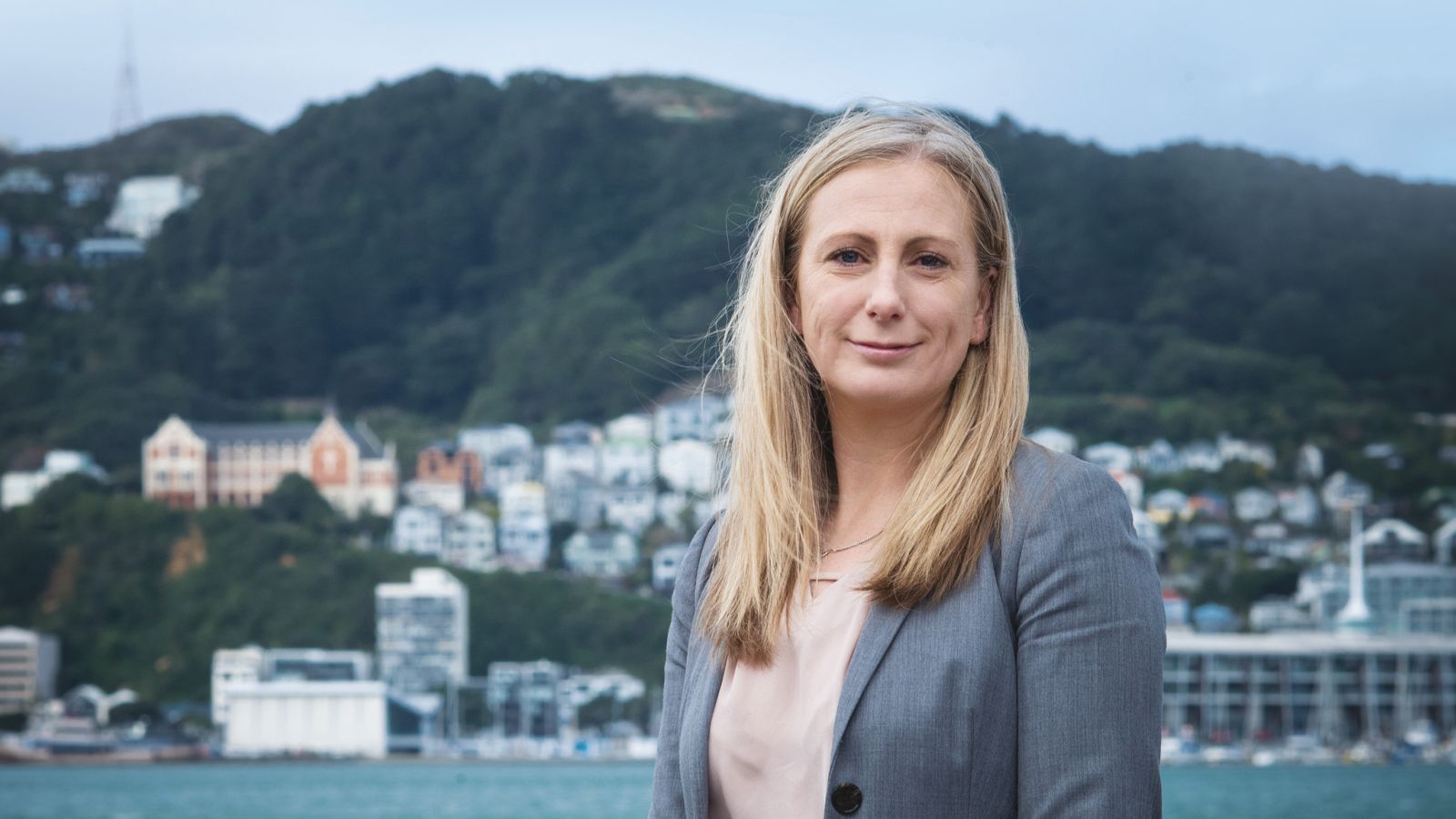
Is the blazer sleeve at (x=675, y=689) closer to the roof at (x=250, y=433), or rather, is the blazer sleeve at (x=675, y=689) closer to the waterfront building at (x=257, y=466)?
the waterfront building at (x=257, y=466)

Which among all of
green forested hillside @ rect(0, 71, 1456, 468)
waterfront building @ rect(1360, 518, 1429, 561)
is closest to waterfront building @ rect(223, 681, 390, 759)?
green forested hillside @ rect(0, 71, 1456, 468)

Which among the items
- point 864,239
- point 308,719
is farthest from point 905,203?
point 308,719

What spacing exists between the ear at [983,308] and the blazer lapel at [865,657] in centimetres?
19

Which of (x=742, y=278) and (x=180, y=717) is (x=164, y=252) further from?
(x=742, y=278)

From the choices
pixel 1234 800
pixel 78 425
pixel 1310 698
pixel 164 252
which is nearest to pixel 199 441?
pixel 78 425

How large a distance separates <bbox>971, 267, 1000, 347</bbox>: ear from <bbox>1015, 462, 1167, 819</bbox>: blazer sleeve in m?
0.16

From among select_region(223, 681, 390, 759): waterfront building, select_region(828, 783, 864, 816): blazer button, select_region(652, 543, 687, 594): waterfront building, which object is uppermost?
select_region(828, 783, 864, 816): blazer button

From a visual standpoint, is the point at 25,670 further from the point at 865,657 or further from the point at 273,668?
the point at 865,657

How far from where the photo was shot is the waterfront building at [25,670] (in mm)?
64688

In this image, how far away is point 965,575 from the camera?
1231 mm

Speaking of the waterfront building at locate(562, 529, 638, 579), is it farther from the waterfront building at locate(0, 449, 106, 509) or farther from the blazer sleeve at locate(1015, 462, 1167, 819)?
the blazer sleeve at locate(1015, 462, 1167, 819)

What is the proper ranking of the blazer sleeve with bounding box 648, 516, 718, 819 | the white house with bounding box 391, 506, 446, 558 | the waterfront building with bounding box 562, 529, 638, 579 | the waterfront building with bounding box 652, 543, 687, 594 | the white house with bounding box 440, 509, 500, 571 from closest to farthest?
the blazer sleeve with bounding box 648, 516, 718, 819 → the waterfront building with bounding box 652, 543, 687, 594 → the waterfront building with bounding box 562, 529, 638, 579 → the white house with bounding box 440, 509, 500, 571 → the white house with bounding box 391, 506, 446, 558

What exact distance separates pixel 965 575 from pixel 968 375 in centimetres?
15

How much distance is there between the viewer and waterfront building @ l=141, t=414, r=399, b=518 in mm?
78750
